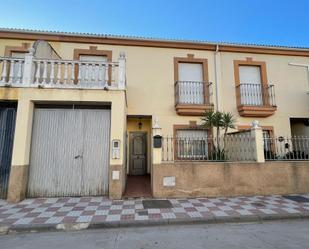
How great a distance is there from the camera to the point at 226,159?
25.2 ft

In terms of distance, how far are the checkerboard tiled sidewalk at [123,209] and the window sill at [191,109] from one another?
4070 millimetres

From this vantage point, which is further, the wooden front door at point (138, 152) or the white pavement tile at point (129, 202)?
the wooden front door at point (138, 152)

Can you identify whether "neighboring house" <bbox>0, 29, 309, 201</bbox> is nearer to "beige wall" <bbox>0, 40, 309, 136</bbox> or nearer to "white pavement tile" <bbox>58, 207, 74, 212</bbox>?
"beige wall" <bbox>0, 40, 309, 136</bbox>

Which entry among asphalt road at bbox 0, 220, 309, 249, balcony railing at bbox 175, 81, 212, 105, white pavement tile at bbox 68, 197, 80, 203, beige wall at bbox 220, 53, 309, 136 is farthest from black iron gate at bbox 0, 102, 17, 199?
beige wall at bbox 220, 53, 309, 136

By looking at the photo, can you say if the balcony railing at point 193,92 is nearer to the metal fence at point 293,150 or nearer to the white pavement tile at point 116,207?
the metal fence at point 293,150

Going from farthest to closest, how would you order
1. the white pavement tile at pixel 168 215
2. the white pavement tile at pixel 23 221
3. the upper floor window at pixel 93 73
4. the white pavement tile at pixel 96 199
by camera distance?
the upper floor window at pixel 93 73 < the white pavement tile at pixel 96 199 < the white pavement tile at pixel 168 215 < the white pavement tile at pixel 23 221

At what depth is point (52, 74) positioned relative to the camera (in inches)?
263

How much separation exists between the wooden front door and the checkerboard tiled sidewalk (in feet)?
14.9

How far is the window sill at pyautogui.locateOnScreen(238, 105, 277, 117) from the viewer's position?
939 centimetres

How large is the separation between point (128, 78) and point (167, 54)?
7.46 feet

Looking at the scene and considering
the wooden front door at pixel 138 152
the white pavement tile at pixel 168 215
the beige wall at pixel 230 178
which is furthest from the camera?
the wooden front door at pixel 138 152

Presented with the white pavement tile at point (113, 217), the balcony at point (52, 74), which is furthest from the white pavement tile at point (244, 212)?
the balcony at point (52, 74)

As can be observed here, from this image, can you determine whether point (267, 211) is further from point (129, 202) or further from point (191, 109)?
point (191, 109)

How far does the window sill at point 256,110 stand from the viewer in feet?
30.8
